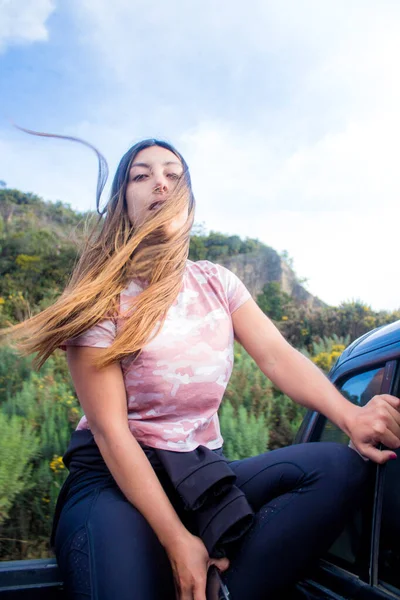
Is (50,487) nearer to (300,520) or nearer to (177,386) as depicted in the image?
(177,386)

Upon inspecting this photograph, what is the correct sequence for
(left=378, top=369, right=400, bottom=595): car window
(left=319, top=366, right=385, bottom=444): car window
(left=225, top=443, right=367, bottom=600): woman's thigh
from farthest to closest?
(left=319, top=366, right=385, bottom=444): car window → (left=225, top=443, right=367, bottom=600): woman's thigh → (left=378, top=369, right=400, bottom=595): car window

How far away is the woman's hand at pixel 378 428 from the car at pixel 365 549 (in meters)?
0.03

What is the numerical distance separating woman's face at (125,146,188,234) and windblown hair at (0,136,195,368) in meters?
0.02

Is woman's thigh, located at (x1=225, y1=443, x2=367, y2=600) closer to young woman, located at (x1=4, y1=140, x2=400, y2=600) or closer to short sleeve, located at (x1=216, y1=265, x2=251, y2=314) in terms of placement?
young woman, located at (x1=4, y1=140, x2=400, y2=600)

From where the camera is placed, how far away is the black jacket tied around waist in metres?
1.34

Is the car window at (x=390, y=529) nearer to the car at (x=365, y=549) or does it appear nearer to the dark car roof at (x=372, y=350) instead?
the car at (x=365, y=549)

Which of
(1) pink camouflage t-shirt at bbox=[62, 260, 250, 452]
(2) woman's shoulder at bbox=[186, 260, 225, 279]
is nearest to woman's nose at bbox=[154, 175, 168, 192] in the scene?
(2) woman's shoulder at bbox=[186, 260, 225, 279]

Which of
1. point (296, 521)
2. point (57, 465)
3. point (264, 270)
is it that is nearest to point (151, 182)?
point (296, 521)

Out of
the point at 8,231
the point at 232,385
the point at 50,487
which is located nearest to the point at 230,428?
the point at 50,487

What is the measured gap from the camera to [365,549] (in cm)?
135

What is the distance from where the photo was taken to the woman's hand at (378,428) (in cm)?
134

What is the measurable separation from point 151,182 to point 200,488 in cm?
105

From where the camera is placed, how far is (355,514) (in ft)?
4.72

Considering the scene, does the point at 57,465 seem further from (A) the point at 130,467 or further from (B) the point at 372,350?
(B) the point at 372,350
